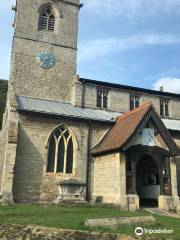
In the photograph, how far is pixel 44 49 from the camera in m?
29.2

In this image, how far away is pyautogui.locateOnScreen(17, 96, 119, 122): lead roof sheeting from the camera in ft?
74.3

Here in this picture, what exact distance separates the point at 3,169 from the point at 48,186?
10.8 feet

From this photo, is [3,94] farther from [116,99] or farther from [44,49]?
[116,99]

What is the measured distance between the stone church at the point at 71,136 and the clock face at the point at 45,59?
95mm

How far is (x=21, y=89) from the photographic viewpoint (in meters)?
27.2

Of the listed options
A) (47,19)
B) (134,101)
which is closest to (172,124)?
(134,101)

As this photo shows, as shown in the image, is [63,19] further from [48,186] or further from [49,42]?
[48,186]

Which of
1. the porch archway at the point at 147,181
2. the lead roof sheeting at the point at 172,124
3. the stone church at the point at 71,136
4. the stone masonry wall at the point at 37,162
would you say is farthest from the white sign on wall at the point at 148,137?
the lead roof sheeting at the point at 172,124

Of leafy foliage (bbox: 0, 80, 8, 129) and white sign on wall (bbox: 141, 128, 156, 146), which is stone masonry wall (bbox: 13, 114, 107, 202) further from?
leafy foliage (bbox: 0, 80, 8, 129)

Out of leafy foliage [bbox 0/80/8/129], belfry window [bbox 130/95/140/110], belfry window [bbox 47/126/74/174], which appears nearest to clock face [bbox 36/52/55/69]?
belfry window [bbox 130/95/140/110]

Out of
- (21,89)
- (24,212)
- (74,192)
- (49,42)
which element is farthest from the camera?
(49,42)

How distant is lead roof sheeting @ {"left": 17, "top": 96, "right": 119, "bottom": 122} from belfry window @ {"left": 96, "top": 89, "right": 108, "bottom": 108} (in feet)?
2.85

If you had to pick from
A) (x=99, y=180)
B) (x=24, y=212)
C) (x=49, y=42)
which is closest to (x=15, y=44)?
(x=49, y=42)

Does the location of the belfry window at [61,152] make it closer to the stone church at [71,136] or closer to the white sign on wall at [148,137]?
the stone church at [71,136]
